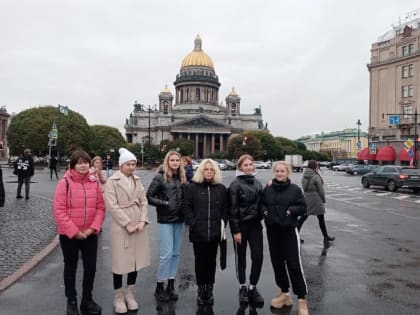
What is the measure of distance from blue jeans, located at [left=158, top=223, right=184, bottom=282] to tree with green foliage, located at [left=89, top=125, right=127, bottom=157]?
216 feet

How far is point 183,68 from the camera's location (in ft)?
381

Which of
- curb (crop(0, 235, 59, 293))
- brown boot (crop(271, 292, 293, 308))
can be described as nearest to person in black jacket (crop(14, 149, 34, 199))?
curb (crop(0, 235, 59, 293))

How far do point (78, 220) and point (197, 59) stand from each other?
114082mm

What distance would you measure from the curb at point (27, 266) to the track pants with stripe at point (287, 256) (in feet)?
12.6

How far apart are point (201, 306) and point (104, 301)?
1.31m

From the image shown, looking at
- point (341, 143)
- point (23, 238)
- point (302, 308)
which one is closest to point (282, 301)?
point (302, 308)

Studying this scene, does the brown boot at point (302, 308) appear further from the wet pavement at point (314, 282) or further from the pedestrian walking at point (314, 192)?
the pedestrian walking at point (314, 192)

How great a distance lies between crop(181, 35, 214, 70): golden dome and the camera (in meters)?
115

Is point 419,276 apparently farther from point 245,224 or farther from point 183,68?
point 183,68

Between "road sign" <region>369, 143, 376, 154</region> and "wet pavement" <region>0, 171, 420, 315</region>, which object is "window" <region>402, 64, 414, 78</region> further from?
"wet pavement" <region>0, 171, 420, 315</region>

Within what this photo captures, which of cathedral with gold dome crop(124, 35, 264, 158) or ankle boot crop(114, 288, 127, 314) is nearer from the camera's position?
ankle boot crop(114, 288, 127, 314)

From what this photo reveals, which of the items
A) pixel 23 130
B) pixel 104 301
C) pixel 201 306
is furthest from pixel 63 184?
pixel 23 130

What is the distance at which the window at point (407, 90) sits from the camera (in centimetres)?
5209

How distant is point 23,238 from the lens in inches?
343
